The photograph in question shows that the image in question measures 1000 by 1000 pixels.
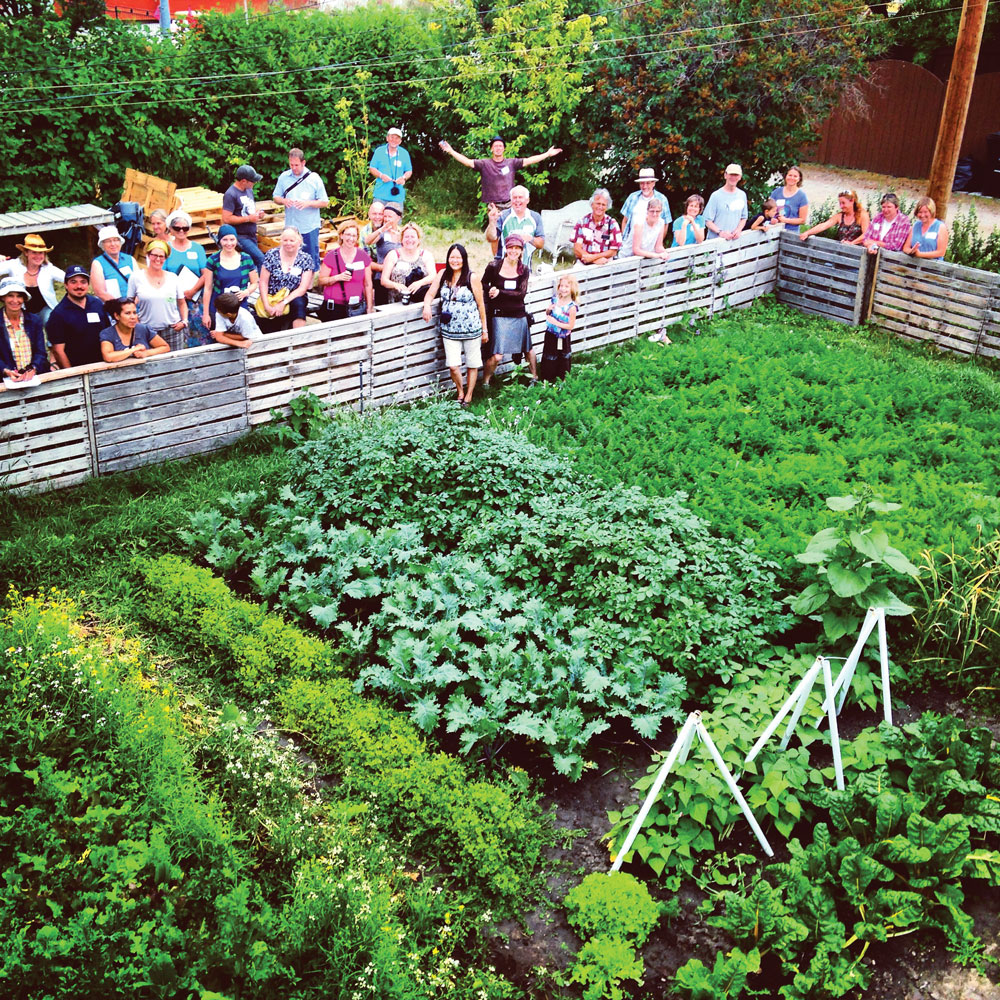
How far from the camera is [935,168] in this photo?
14.8 metres

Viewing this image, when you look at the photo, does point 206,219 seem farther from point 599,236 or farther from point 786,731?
point 786,731

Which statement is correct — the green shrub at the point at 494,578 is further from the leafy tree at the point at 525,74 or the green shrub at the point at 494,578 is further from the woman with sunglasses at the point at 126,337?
the leafy tree at the point at 525,74

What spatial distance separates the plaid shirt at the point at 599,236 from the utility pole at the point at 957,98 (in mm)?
4747

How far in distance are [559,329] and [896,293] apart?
5.00 metres

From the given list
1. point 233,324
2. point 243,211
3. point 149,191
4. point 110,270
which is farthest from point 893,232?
point 149,191

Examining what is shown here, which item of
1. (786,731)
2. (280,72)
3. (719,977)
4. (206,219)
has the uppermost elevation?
(280,72)

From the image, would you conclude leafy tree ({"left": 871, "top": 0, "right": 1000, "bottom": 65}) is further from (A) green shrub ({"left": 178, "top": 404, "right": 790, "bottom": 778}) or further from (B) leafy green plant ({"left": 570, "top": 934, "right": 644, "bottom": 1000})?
(B) leafy green plant ({"left": 570, "top": 934, "right": 644, "bottom": 1000})

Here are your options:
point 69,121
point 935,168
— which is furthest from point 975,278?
point 69,121

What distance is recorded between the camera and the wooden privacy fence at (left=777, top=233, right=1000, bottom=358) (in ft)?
Answer: 42.1

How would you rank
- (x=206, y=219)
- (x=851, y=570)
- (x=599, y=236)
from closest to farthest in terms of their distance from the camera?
(x=851, y=570)
(x=599, y=236)
(x=206, y=219)

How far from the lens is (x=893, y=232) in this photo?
13.7 meters

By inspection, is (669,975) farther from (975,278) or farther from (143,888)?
(975,278)

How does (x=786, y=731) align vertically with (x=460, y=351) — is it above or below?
below

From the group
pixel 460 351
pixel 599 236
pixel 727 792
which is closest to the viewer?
pixel 727 792
